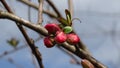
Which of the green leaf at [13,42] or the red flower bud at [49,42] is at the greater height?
the red flower bud at [49,42]

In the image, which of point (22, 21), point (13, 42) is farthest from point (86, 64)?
point (13, 42)

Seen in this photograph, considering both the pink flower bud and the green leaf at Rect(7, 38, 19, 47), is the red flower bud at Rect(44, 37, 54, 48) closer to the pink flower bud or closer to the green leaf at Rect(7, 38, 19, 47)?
the pink flower bud

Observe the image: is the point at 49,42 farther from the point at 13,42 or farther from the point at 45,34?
the point at 13,42

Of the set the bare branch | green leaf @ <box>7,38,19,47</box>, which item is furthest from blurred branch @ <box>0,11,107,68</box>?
green leaf @ <box>7,38,19,47</box>

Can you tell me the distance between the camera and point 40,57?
1.68 m

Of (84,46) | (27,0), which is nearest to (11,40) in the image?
(27,0)

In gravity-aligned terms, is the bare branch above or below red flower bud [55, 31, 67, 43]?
above

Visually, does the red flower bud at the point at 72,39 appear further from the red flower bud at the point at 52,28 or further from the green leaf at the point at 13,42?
the green leaf at the point at 13,42

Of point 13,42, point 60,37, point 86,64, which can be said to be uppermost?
point 60,37

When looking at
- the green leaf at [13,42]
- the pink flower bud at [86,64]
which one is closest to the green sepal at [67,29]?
the pink flower bud at [86,64]

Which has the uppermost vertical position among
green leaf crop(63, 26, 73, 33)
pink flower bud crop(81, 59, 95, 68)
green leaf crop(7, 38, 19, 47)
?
green leaf crop(63, 26, 73, 33)

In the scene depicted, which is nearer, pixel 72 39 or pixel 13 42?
pixel 72 39

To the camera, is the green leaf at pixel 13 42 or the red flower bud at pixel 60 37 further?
the green leaf at pixel 13 42

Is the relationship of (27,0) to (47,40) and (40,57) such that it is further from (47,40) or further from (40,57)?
(47,40)
